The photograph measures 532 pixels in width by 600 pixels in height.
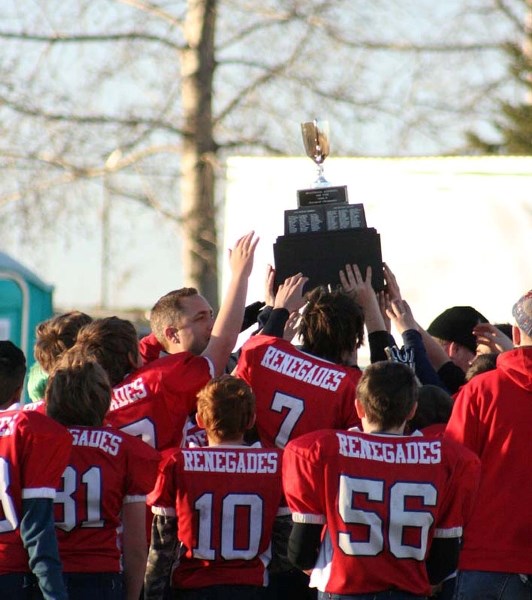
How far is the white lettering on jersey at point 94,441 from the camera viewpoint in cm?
459

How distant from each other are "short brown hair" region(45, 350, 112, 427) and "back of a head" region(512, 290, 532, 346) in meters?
1.49

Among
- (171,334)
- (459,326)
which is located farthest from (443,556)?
(459,326)

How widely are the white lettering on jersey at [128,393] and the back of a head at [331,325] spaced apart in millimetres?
677

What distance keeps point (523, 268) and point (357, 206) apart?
4.37 metres

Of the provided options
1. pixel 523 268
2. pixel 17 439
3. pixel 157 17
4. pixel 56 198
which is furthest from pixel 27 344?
pixel 157 17

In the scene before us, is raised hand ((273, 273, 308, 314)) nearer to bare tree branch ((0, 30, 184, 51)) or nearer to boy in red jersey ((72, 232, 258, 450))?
boy in red jersey ((72, 232, 258, 450))

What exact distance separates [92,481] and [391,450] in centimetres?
108

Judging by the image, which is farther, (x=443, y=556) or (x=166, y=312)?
(x=166, y=312)

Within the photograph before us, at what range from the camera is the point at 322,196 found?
5.86 meters

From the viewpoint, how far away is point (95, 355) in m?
5.14

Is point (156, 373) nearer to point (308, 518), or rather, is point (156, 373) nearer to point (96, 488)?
point (96, 488)

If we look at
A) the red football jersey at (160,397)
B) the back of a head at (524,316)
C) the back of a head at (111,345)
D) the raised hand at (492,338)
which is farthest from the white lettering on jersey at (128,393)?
the raised hand at (492,338)

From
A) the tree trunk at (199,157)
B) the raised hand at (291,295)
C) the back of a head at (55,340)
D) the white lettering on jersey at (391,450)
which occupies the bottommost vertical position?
→ the white lettering on jersey at (391,450)

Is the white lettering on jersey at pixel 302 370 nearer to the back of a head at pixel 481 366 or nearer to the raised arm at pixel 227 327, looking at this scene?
the raised arm at pixel 227 327
